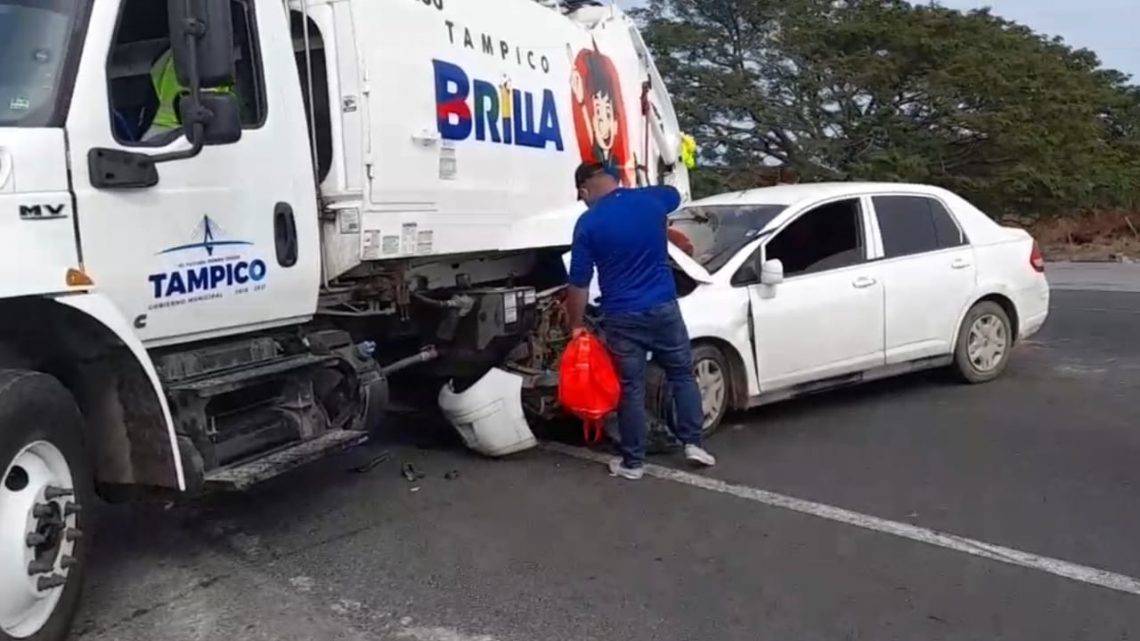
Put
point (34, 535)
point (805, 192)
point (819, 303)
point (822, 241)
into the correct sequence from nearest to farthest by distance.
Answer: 1. point (34, 535)
2. point (819, 303)
3. point (822, 241)
4. point (805, 192)

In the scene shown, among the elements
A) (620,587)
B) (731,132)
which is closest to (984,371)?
(620,587)

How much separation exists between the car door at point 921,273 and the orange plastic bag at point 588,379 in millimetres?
2559

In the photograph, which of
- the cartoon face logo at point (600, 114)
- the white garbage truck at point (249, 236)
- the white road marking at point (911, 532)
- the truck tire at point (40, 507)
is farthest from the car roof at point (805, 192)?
the truck tire at point (40, 507)

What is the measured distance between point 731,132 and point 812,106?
1.92 m

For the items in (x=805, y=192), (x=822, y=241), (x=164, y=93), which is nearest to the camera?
(x=164, y=93)

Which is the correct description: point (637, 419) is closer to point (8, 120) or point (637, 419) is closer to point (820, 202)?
point (820, 202)

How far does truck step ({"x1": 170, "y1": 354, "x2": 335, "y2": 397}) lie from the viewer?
4969 millimetres

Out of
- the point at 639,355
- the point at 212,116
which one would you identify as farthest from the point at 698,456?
the point at 212,116

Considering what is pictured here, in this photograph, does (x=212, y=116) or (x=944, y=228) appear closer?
(x=212, y=116)

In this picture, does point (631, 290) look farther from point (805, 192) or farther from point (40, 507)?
point (40, 507)

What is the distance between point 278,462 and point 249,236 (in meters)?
0.96

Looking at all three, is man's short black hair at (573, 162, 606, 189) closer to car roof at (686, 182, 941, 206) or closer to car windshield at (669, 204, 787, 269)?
car windshield at (669, 204, 787, 269)

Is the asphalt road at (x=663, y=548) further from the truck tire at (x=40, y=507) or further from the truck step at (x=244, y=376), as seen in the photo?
the truck step at (x=244, y=376)

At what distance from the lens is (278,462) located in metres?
5.22
